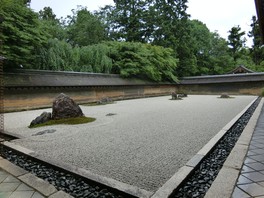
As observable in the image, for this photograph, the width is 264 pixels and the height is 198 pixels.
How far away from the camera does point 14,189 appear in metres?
2.05

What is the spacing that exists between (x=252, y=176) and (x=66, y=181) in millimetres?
2163

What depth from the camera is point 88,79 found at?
43.4 feet

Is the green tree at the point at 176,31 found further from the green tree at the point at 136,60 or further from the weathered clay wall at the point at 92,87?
the green tree at the point at 136,60

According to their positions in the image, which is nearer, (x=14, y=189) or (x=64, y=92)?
(x=14, y=189)

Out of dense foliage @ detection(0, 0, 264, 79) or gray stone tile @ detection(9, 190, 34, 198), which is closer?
gray stone tile @ detection(9, 190, 34, 198)

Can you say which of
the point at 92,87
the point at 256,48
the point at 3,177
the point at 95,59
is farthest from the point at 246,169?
the point at 256,48

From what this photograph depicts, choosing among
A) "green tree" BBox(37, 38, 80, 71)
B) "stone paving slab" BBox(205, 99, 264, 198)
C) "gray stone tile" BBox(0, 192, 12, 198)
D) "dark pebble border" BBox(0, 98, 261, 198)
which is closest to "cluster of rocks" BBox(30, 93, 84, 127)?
"dark pebble border" BBox(0, 98, 261, 198)

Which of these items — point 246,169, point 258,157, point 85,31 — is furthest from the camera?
point 85,31

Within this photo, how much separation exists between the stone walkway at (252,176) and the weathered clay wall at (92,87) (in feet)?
30.1

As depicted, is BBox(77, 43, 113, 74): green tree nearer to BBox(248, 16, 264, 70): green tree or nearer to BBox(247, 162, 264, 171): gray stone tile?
BBox(247, 162, 264, 171): gray stone tile

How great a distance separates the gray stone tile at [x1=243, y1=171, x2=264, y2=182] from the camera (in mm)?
2156

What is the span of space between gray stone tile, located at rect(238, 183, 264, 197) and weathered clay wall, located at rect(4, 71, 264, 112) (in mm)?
9300

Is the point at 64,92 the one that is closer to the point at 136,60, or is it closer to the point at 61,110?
the point at 61,110

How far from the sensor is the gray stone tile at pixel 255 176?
216 cm
